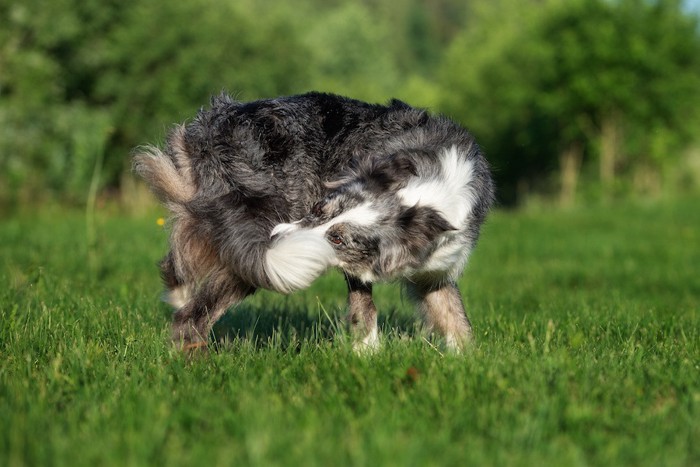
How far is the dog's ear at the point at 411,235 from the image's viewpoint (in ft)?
15.4

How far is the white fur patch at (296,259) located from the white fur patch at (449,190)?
0.70 metres

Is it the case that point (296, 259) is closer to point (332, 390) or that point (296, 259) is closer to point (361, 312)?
point (332, 390)

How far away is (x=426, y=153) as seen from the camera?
500 centimetres

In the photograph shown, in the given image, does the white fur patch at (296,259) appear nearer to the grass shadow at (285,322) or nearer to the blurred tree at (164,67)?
the grass shadow at (285,322)

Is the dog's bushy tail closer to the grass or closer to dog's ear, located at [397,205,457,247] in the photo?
the grass

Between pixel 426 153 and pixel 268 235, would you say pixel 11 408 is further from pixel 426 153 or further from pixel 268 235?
pixel 426 153

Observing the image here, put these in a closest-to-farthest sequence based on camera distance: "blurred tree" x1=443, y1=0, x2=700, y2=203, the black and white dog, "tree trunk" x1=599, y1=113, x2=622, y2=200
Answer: the black and white dog, "blurred tree" x1=443, y1=0, x2=700, y2=203, "tree trunk" x1=599, y1=113, x2=622, y2=200

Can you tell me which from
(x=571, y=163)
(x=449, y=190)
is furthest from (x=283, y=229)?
(x=571, y=163)

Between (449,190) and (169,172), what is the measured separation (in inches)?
68.2

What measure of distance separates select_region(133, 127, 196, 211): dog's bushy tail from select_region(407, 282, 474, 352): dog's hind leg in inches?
65.4

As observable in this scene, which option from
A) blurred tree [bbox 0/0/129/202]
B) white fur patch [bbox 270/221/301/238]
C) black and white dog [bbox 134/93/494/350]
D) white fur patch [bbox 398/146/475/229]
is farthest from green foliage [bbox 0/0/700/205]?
white fur patch [bbox 398/146/475/229]

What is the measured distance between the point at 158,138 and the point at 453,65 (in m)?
49.0

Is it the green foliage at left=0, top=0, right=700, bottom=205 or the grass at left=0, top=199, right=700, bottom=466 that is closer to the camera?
the grass at left=0, top=199, right=700, bottom=466

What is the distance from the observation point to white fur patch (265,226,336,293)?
4266 millimetres
